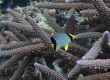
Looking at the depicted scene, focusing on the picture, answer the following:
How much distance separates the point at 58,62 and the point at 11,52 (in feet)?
2.04

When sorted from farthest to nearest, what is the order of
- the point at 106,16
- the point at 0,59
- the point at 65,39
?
the point at 0,59 → the point at 106,16 → the point at 65,39

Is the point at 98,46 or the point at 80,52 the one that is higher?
the point at 98,46

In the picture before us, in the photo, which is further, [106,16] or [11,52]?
[11,52]

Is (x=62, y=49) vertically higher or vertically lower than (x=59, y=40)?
lower

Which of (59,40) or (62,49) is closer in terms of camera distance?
(59,40)

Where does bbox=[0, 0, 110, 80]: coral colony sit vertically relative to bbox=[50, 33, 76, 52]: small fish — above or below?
below

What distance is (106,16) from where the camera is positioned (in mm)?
2342

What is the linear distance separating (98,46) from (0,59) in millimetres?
2040

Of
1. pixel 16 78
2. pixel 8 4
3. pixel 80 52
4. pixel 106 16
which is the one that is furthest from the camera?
pixel 8 4

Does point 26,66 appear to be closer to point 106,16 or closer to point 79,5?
point 79,5

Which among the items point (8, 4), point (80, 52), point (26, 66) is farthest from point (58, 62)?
point (8, 4)

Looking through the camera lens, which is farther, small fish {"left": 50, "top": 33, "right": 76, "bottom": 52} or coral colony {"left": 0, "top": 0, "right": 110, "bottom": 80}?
coral colony {"left": 0, "top": 0, "right": 110, "bottom": 80}

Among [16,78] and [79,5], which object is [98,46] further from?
[16,78]

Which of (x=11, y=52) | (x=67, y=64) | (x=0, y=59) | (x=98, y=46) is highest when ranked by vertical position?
(x=98, y=46)
